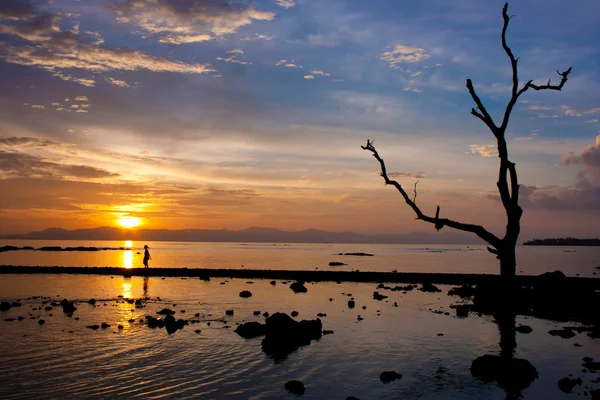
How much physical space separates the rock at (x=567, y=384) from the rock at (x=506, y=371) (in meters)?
1.03

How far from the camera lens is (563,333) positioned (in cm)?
2433

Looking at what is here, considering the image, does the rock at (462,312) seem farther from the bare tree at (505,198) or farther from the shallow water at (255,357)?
the bare tree at (505,198)

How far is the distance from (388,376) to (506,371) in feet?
14.3

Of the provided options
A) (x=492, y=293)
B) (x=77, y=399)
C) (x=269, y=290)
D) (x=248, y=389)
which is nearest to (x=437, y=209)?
(x=248, y=389)

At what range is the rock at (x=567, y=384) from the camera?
15.5m

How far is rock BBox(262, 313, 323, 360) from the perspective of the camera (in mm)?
21781

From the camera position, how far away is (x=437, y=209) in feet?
60.3

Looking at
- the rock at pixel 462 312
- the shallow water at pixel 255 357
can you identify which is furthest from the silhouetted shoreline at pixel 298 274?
the shallow water at pixel 255 357

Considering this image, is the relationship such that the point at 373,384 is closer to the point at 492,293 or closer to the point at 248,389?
the point at 248,389

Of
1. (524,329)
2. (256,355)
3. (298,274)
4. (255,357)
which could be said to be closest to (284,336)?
(256,355)

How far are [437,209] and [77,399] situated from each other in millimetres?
14440

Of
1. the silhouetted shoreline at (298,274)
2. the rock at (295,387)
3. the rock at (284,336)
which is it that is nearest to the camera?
the rock at (295,387)

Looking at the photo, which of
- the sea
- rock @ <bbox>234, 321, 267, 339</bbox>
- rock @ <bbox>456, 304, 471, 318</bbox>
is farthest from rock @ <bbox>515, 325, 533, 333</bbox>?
rock @ <bbox>234, 321, 267, 339</bbox>

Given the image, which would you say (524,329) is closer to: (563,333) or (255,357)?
(563,333)
